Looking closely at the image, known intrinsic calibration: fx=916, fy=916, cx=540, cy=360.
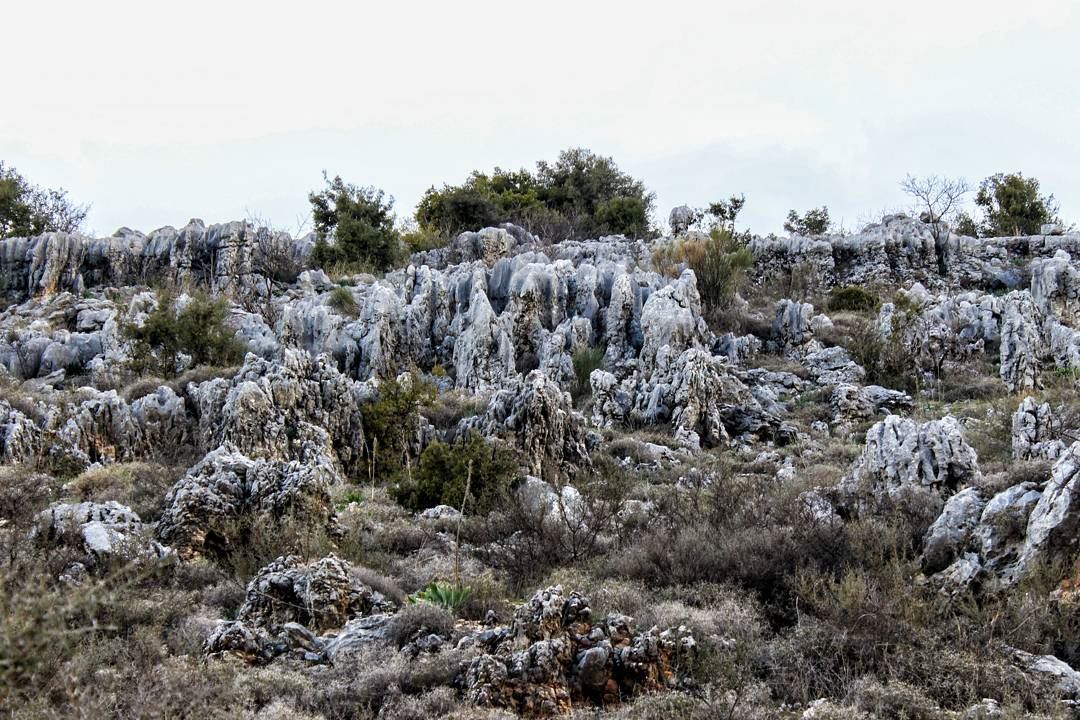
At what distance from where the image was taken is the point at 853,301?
27375 mm

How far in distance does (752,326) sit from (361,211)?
17023 mm

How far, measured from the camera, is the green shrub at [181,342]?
20000 millimetres

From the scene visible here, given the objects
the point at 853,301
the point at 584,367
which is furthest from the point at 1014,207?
the point at 584,367

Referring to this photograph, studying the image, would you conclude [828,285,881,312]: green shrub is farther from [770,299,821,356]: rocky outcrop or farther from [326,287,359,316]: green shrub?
[326,287,359,316]: green shrub

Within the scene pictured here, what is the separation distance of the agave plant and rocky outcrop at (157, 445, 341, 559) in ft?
7.56

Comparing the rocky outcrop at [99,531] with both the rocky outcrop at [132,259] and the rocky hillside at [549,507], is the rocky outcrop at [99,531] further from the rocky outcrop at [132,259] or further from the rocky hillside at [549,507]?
the rocky outcrop at [132,259]

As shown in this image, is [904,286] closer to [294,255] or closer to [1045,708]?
[294,255]

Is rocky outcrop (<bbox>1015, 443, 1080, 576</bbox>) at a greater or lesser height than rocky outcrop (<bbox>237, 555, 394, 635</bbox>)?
greater

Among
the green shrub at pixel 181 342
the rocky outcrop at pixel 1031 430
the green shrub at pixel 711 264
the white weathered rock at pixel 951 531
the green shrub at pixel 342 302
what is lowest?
the white weathered rock at pixel 951 531

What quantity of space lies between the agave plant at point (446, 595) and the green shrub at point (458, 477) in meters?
3.84

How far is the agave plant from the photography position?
7.88 meters

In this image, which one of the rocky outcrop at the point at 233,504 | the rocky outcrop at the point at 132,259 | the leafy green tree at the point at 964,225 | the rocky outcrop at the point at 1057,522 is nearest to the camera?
the rocky outcrop at the point at 1057,522

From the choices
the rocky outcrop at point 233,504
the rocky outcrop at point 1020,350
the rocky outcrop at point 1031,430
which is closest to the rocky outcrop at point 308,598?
the rocky outcrop at point 233,504

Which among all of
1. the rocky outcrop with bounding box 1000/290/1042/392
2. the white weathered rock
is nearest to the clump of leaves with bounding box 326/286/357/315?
the rocky outcrop with bounding box 1000/290/1042/392
